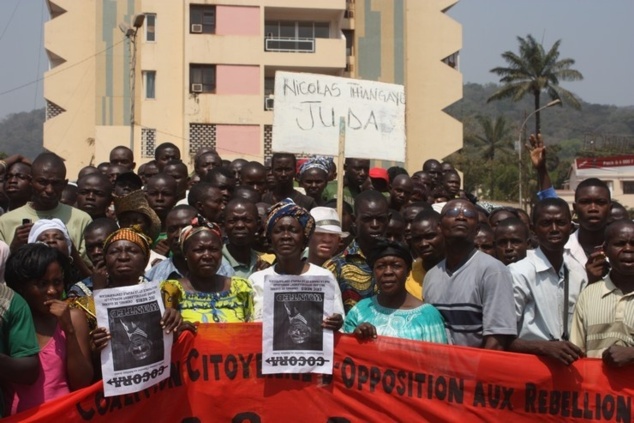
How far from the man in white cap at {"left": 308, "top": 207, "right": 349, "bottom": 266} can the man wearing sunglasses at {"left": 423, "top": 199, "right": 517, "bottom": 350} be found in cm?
134

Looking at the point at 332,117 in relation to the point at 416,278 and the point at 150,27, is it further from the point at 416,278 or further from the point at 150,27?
the point at 150,27

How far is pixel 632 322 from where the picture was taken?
590 centimetres

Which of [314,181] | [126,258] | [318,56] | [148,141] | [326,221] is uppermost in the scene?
[318,56]

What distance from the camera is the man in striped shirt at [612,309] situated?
5.92 m

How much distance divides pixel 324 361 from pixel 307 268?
644 millimetres

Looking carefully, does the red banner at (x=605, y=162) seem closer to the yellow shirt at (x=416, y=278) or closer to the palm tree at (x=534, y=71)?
the palm tree at (x=534, y=71)

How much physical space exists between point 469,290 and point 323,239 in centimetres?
188

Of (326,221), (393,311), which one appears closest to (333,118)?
(326,221)

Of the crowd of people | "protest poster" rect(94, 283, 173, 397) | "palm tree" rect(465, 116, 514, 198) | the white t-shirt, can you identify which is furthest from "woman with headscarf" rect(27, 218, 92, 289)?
"palm tree" rect(465, 116, 514, 198)

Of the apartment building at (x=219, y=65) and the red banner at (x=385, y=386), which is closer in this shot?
the red banner at (x=385, y=386)

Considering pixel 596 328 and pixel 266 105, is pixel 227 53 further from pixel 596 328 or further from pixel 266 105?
pixel 596 328

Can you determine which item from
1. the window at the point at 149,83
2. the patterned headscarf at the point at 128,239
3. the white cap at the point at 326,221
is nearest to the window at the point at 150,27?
the window at the point at 149,83

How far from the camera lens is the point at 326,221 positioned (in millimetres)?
7773


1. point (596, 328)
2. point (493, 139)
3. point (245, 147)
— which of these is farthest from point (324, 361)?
point (493, 139)
